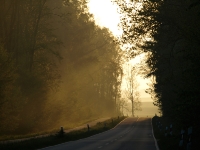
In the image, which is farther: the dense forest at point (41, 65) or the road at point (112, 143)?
the dense forest at point (41, 65)

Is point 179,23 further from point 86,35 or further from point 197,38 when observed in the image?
point 86,35

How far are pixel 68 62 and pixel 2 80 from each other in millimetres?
38143

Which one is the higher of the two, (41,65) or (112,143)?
(41,65)

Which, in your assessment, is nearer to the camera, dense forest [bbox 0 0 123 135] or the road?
the road

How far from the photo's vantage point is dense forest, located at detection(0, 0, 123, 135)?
41438 millimetres

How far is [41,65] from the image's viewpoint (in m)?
54.6

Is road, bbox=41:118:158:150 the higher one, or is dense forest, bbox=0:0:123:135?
dense forest, bbox=0:0:123:135

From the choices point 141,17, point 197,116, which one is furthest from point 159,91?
point 197,116

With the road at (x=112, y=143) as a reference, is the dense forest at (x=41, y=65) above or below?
above

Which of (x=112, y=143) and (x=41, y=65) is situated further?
(x=41, y=65)

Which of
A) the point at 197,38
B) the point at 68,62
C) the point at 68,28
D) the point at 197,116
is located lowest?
the point at 197,116

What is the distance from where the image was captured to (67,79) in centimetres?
7612

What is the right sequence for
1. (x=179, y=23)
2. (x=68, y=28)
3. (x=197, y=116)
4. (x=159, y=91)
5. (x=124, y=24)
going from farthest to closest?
(x=68, y=28)
(x=159, y=91)
(x=124, y=24)
(x=179, y=23)
(x=197, y=116)

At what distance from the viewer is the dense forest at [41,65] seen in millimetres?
41438
